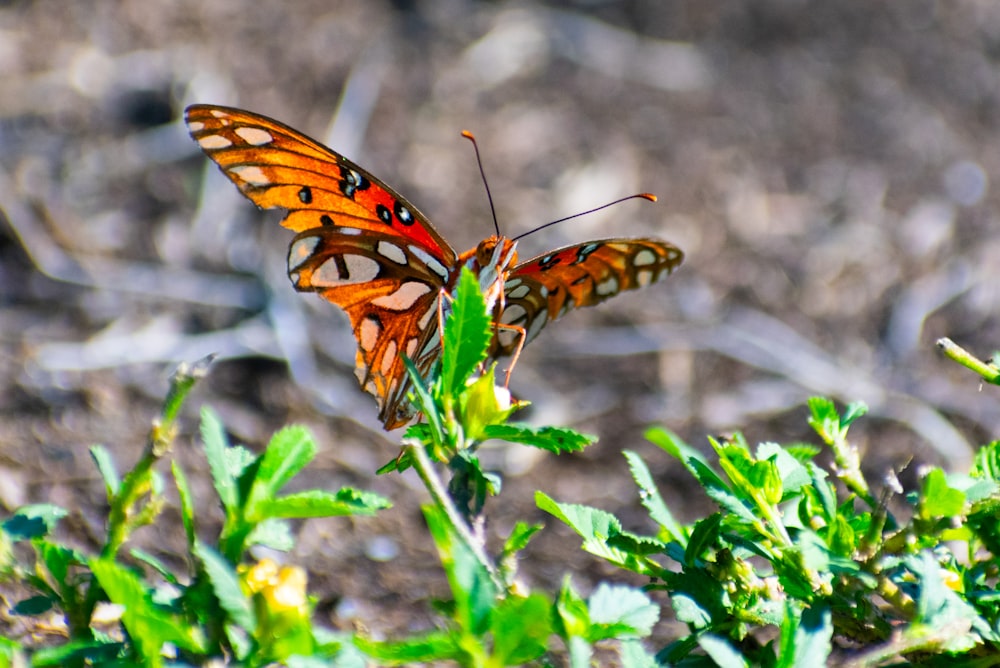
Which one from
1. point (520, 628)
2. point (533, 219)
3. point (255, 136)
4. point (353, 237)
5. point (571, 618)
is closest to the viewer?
point (520, 628)

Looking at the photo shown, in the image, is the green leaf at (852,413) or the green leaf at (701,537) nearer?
the green leaf at (701,537)

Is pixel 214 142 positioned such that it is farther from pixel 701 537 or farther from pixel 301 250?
pixel 701 537

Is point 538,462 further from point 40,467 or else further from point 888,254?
point 888,254

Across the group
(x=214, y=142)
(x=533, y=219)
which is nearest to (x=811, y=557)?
(x=214, y=142)

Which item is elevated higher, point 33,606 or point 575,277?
point 575,277

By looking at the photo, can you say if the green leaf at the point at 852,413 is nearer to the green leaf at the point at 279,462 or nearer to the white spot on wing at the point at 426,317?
the green leaf at the point at 279,462

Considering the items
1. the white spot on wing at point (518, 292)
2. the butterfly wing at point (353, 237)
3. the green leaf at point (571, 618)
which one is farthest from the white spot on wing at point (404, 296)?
the green leaf at point (571, 618)
